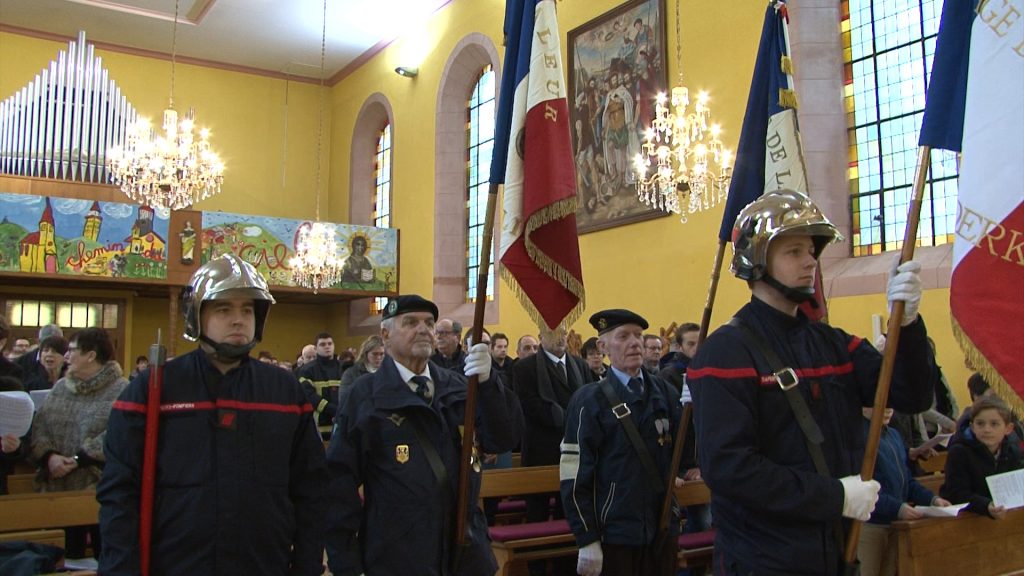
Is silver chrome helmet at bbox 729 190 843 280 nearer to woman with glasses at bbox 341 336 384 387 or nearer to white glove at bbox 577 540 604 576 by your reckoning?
white glove at bbox 577 540 604 576

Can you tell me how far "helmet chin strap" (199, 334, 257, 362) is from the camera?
2.96 metres

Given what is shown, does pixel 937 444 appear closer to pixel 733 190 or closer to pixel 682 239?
pixel 733 190

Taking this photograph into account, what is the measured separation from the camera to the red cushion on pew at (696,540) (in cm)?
502

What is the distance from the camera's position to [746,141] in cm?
451

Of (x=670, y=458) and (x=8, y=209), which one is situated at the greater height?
(x=8, y=209)

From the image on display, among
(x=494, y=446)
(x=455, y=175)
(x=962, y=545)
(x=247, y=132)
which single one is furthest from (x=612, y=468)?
(x=247, y=132)

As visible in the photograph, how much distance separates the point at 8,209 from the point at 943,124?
51.2 ft

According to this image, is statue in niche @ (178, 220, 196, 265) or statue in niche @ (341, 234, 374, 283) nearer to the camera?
statue in niche @ (178, 220, 196, 265)

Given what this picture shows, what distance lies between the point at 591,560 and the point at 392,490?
41.2 inches

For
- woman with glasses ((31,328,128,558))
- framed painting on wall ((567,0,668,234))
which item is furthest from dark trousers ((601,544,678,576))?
framed painting on wall ((567,0,668,234))

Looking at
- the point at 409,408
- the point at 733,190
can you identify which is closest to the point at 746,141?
the point at 733,190

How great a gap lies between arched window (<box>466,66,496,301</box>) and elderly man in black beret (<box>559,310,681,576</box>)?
40.6 feet

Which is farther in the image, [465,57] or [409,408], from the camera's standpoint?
[465,57]

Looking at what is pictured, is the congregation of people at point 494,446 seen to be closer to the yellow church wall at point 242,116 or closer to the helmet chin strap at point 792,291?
the helmet chin strap at point 792,291
